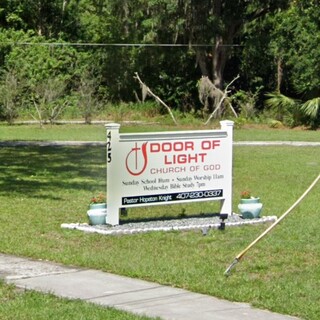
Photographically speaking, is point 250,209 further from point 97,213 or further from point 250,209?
point 97,213

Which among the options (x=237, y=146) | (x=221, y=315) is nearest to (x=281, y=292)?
(x=221, y=315)

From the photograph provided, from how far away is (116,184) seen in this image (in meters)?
12.3

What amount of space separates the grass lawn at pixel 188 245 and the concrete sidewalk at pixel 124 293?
213 mm

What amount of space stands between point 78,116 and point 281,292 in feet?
120

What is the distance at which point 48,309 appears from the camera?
8047 mm

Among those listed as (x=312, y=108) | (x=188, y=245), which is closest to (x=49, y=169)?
(x=188, y=245)

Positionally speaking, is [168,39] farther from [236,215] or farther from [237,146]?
[236,215]

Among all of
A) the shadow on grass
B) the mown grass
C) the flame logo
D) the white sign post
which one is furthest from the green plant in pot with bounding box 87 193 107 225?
the mown grass

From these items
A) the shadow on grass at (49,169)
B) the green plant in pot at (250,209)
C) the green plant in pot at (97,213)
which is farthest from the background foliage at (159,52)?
the green plant in pot at (97,213)

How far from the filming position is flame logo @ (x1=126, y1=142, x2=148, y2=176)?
40.8 ft

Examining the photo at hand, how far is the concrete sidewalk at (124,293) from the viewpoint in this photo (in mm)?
8125

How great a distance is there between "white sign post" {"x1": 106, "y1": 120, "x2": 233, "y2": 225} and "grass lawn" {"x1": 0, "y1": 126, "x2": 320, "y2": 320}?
2.39 ft

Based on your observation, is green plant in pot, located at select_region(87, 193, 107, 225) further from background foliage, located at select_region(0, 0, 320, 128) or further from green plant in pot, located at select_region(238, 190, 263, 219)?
background foliage, located at select_region(0, 0, 320, 128)

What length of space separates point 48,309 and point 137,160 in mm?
4686
